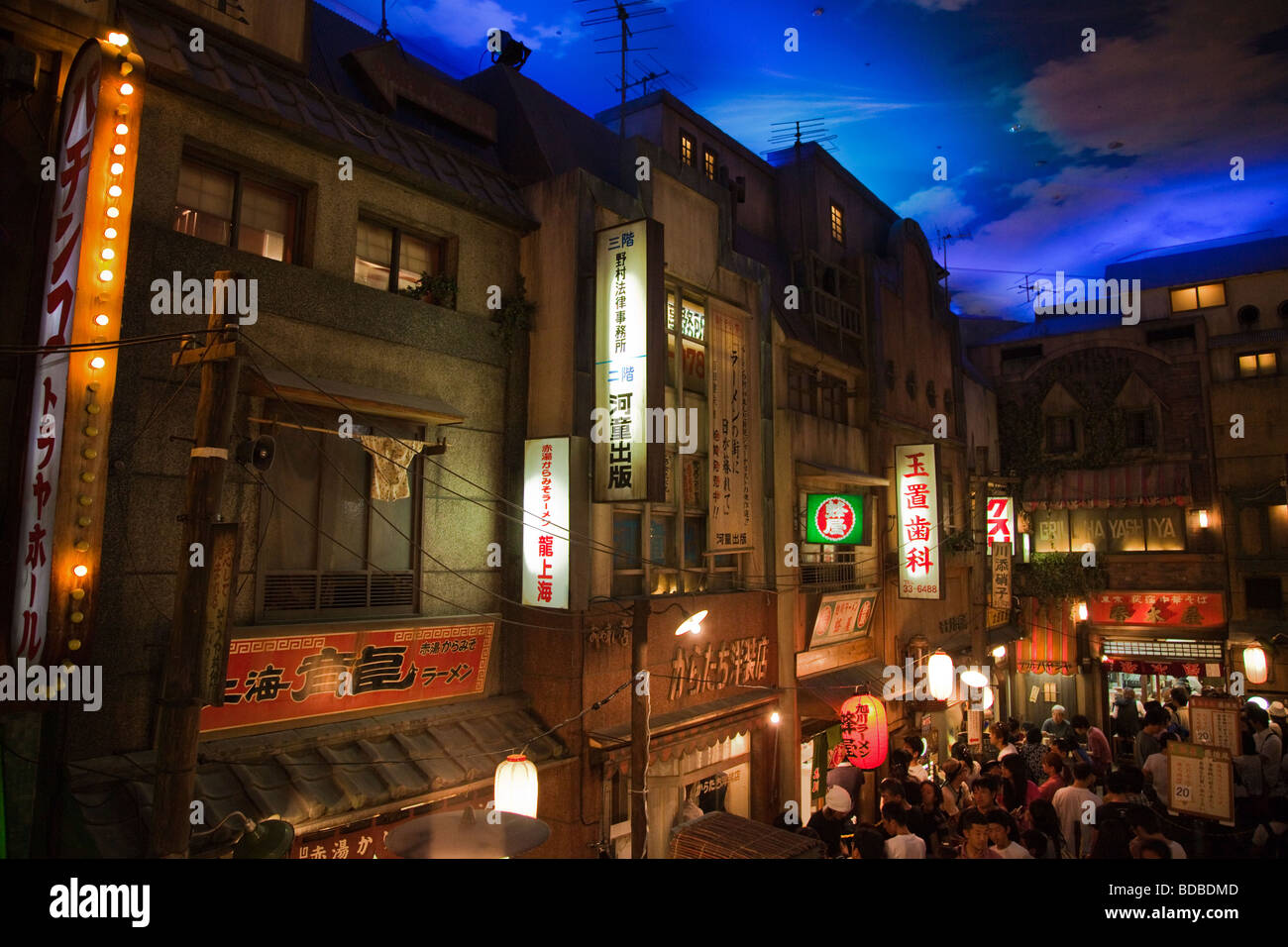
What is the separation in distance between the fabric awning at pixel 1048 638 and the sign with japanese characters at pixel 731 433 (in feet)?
65.9

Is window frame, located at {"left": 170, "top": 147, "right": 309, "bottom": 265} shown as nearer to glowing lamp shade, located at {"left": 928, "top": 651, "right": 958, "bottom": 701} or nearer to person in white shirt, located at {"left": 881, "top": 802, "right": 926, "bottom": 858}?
person in white shirt, located at {"left": 881, "top": 802, "right": 926, "bottom": 858}

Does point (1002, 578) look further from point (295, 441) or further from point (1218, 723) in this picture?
point (295, 441)

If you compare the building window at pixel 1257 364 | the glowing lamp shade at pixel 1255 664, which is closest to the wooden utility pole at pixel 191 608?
the glowing lamp shade at pixel 1255 664

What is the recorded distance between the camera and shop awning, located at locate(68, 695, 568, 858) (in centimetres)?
746

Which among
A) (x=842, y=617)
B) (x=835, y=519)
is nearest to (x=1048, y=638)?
(x=842, y=617)

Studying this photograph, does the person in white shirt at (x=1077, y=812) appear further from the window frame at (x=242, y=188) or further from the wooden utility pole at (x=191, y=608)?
the window frame at (x=242, y=188)

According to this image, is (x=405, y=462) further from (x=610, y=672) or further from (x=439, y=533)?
(x=610, y=672)

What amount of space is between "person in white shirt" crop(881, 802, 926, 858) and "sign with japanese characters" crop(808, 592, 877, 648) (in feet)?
28.4

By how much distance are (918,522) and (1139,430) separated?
16.2 meters

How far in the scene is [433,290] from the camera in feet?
38.7

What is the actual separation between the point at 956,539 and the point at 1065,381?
11236mm

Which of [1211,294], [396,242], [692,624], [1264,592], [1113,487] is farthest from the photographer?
[1211,294]

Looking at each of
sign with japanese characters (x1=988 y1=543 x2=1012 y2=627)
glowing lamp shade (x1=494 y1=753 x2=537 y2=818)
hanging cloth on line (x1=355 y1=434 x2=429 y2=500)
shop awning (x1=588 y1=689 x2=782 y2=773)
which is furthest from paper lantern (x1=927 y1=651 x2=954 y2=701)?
hanging cloth on line (x1=355 y1=434 x2=429 y2=500)

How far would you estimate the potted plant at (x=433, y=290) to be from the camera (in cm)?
1171
